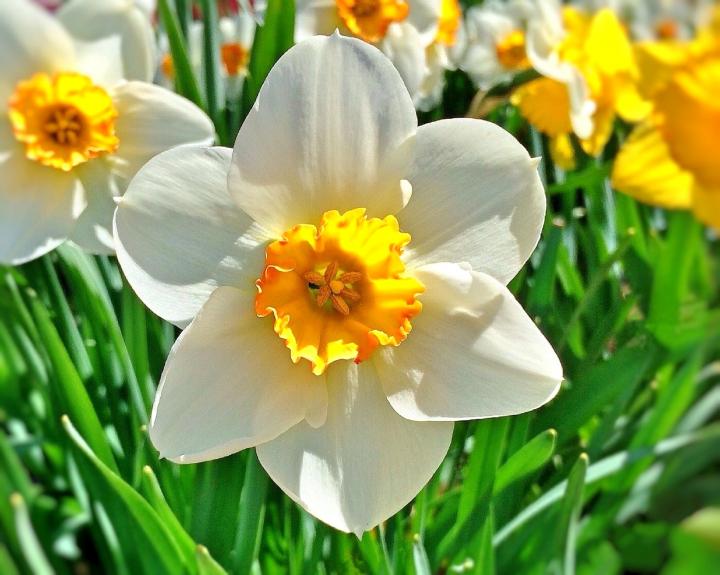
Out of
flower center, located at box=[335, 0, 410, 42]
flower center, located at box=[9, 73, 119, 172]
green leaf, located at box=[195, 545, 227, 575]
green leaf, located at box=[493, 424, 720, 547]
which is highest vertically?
flower center, located at box=[335, 0, 410, 42]

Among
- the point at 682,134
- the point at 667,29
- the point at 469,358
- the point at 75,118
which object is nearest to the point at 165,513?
the point at 469,358

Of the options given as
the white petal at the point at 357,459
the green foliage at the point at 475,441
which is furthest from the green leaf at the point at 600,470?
the white petal at the point at 357,459

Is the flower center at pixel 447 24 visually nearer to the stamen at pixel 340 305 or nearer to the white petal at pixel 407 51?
the white petal at pixel 407 51

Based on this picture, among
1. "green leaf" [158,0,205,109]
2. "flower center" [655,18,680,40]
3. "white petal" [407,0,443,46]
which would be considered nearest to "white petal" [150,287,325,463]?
"green leaf" [158,0,205,109]

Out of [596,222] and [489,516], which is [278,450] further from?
[596,222]

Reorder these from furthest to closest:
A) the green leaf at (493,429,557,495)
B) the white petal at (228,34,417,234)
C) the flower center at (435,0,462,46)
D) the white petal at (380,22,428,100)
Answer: the flower center at (435,0,462,46), the white petal at (380,22,428,100), the green leaf at (493,429,557,495), the white petal at (228,34,417,234)

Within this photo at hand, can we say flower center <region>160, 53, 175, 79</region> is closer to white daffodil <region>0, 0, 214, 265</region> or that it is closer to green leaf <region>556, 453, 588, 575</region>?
white daffodil <region>0, 0, 214, 265</region>
